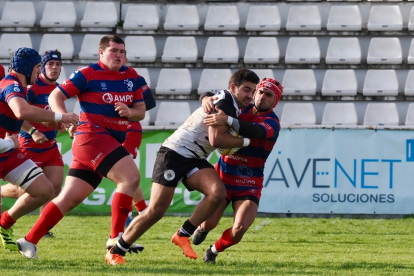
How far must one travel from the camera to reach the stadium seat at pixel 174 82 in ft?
51.1

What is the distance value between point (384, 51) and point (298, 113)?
2.36 meters

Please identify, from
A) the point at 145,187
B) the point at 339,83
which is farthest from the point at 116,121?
the point at 339,83

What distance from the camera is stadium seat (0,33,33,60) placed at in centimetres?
1630

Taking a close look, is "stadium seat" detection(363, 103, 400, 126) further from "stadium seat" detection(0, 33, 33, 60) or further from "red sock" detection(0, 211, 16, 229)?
"red sock" detection(0, 211, 16, 229)

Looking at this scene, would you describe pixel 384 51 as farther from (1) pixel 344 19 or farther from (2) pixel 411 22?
(1) pixel 344 19

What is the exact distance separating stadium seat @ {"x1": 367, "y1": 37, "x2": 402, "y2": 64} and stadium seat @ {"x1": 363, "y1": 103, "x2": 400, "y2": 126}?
1083mm

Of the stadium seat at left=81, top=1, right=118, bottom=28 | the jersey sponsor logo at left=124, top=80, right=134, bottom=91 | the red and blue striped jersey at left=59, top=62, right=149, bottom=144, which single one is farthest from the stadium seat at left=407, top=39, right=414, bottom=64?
the red and blue striped jersey at left=59, top=62, right=149, bottom=144

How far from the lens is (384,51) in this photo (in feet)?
51.5

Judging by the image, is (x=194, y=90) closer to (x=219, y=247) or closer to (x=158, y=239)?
(x=158, y=239)

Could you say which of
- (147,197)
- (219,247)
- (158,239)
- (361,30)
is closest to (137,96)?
(219,247)

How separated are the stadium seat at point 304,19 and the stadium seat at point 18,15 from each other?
562 cm

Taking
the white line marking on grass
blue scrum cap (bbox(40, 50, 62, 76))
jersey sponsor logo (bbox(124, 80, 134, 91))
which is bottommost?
the white line marking on grass

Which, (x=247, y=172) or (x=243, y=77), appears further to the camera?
(x=247, y=172)

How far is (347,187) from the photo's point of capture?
1214 cm
